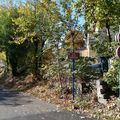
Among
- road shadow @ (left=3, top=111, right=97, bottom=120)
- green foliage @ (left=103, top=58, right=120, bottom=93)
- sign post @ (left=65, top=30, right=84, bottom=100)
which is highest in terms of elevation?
sign post @ (left=65, top=30, right=84, bottom=100)

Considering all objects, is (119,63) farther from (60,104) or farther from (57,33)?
(57,33)

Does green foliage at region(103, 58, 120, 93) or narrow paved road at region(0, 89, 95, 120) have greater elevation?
green foliage at region(103, 58, 120, 93)

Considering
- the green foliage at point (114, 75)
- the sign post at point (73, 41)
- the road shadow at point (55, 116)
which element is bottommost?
the road shadow at point (55, 116)

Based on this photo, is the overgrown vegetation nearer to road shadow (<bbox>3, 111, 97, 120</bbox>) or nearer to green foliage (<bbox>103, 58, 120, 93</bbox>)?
green foliage (<bbox>103, 58, 120, 93</bbox>)

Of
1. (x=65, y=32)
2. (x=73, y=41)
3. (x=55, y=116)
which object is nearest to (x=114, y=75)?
(x=55, y=116)

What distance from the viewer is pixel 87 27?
17.8 m

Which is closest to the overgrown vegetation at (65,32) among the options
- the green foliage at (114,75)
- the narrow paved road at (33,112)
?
the green foliage at (114,75)

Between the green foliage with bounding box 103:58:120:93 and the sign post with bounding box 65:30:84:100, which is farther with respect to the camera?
the sign post with bounding box 65:30:84:100

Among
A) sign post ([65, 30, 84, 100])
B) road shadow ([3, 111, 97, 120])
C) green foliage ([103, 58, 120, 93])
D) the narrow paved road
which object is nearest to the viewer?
road shadow ([3, 111, 97, 120])

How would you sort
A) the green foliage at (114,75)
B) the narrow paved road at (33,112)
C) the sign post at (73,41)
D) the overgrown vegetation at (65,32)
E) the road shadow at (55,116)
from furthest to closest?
the sign post at (73,41), the overgrown vegetation at (65,32), the green foliage at (114,75), the narrow paved road at (33,112), the road shadow at (55,116)

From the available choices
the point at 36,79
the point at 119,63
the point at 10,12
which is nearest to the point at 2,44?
the point at 10,12

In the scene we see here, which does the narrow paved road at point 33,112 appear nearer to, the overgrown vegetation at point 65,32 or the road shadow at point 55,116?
the road shadow at point 55,116

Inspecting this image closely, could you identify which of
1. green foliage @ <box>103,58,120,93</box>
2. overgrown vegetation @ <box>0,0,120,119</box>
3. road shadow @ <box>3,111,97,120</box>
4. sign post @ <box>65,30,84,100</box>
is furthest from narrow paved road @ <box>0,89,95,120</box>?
green foliage @ <box>103,58,120,93</box>

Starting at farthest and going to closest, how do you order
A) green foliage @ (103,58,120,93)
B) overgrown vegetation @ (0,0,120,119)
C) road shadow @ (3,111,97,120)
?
overgrown vegetation @ (0,0,120,119) → green foliage @ (103,58,120,93) → road shadow @ (3,111,97,120)
